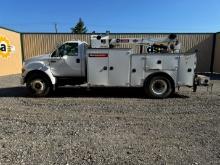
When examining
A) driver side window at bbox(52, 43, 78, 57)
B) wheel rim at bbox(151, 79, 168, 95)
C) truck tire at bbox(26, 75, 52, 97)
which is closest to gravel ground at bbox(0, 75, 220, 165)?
truck tire at bbox(26, 75, 52, 97)

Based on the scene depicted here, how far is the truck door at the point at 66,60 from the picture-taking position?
31.8 ft

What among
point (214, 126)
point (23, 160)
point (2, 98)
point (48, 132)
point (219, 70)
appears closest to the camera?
point (23, 160)

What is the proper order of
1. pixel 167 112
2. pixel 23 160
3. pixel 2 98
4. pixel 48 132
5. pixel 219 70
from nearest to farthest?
pixel 23 160, pixel 48 132, pixel 167 112, pixel 2 98, pixel 219 70

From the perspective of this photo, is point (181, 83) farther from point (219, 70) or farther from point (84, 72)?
point (219, 70)

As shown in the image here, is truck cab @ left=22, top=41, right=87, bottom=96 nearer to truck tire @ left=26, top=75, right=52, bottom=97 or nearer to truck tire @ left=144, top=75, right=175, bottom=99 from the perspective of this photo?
truck tire @ left=26, top=75, right=52, bottom=97

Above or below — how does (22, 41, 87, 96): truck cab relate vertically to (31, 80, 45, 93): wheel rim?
above

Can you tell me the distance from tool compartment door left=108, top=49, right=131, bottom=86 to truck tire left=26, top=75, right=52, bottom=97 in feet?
8.85

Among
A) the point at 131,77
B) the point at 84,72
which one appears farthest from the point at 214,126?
the point at 84,72

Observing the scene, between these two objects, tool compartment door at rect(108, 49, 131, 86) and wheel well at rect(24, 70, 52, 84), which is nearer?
tool compartment door at rect(108, 49, 131, 86)

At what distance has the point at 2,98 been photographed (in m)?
9.34

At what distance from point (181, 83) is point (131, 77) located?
6.89 feet

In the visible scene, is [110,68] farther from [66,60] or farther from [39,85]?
[39,85]

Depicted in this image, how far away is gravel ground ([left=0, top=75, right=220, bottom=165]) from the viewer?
13.4 ft

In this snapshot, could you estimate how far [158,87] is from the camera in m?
9.54
